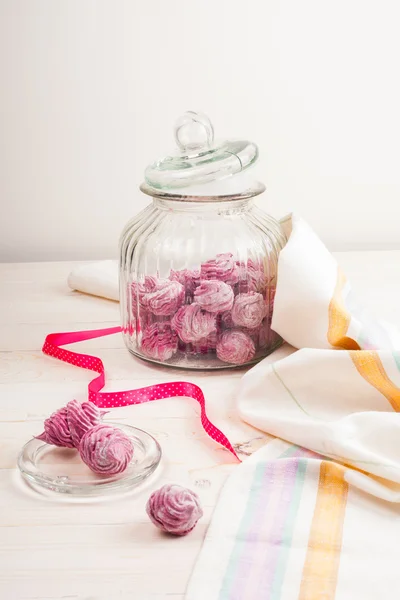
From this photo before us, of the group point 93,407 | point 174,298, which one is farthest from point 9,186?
point 93,407

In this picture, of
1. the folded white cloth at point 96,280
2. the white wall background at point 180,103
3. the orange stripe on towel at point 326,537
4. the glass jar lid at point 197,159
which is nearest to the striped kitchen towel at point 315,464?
the orange stripe on towel at point 326,537

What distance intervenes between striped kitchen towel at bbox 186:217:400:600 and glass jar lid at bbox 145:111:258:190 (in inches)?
4.9

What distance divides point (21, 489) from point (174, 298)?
1.10ft

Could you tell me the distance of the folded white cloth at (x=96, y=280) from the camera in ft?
4.50

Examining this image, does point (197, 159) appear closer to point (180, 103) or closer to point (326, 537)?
point (326, 537)

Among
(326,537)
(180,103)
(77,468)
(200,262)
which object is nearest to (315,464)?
(326,537)

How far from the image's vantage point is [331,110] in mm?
1662

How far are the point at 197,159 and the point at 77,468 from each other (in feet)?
1.35

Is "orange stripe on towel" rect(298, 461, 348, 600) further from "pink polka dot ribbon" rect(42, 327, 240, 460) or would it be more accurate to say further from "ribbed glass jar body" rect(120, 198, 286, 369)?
"ribbed glass jar body" rect(120, 198, 286, 369)

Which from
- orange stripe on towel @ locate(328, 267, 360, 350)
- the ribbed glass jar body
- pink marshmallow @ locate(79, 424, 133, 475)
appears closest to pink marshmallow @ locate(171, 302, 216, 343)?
the ribbed glass jar body

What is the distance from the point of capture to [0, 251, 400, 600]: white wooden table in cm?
66

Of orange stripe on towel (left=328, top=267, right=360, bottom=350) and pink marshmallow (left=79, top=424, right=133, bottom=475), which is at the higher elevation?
orange stripe on towel (left=328, top=267, right=360, bottom=350)

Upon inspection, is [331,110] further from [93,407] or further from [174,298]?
[93,407]

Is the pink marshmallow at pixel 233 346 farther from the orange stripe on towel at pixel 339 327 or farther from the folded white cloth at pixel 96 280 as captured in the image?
the folded white cloth at pixel 96 280
